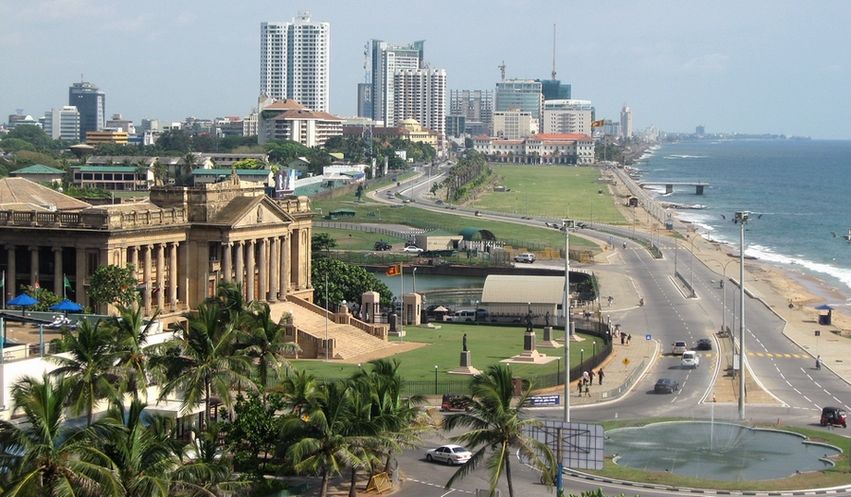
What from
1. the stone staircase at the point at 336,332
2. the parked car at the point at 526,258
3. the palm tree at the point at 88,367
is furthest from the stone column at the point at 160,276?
the parked car at the point at 526,258

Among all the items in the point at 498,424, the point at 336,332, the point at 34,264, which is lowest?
the point at 336,332

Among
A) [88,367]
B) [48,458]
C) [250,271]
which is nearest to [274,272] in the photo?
[250,271]

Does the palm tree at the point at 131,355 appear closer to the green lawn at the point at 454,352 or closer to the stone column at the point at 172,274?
the green lawn at the point at 454,352

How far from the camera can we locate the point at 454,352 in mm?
98375

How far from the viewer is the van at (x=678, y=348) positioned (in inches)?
4107

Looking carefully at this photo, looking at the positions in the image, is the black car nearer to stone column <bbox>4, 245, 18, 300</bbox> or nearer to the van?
the van

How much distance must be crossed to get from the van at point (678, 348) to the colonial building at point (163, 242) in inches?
1092

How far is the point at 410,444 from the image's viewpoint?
55156 mm

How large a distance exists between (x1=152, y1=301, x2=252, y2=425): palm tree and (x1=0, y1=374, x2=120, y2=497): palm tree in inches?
592

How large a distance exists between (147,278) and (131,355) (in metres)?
41.8

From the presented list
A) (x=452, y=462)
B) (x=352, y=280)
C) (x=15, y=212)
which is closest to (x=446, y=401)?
(x=452, y=462)

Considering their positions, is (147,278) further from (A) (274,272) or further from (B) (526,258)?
(B) (526,258)

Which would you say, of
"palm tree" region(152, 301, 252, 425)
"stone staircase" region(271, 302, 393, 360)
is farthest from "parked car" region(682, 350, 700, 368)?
"palm tree" region(152, 301, 252, 425)

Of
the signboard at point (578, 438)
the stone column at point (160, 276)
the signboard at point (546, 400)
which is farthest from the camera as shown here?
the stone column at point (160, 276)
